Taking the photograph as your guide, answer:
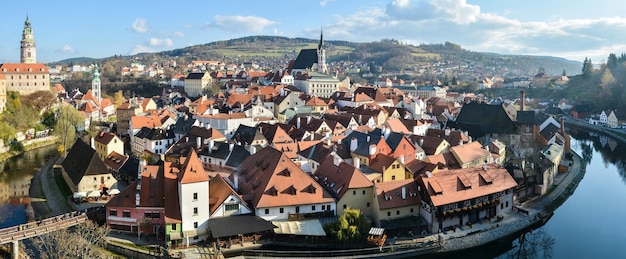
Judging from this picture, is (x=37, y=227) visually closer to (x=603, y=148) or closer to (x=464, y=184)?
(x=464, y=184)

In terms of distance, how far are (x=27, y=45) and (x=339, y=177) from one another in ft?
221

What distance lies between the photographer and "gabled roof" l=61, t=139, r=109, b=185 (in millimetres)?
30625

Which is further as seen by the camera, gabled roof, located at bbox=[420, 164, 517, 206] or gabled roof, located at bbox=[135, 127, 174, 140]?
gabled roof, located at bbox=[135, 127, 174, 140]

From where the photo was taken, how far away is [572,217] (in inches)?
1163

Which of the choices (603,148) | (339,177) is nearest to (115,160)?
(339,177)

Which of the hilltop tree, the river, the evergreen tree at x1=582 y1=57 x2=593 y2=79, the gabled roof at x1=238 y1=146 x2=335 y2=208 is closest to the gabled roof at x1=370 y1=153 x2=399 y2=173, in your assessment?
the gabled roof at x1=238 y1=146 x2=335 y2=208

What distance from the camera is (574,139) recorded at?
61438mm

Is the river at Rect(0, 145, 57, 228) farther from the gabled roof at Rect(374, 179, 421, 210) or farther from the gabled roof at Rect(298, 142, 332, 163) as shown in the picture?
the gabled roof at Rect(374, 179, 421, 210)

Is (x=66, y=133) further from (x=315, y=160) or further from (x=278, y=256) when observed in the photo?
(x=278, y=256)

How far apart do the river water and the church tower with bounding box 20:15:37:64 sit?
36.4 meters

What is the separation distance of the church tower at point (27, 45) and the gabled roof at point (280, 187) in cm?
6348

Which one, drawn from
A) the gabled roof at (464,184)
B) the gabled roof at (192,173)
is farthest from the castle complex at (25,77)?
the gabled roof at (464,184)

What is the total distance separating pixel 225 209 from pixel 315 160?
9680 millimetres

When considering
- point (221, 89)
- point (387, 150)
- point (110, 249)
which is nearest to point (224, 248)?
point (110, 249)
